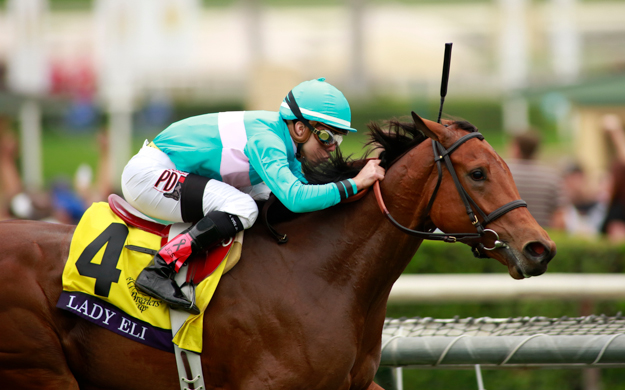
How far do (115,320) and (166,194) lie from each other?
587 mm

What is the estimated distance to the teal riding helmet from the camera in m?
2.95

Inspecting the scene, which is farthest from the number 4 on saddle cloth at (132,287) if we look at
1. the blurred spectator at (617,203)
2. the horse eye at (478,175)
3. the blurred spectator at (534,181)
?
the blurred spectator at (617,203)

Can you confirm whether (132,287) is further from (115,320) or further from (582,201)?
(582,201)

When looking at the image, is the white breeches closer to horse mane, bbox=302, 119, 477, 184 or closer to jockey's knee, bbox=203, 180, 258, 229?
jockey's knee, bbox=203, 180, 258, 229

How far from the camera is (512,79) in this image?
20.3 m

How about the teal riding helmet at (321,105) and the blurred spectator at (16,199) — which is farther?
the blurred spectator at (16,199)

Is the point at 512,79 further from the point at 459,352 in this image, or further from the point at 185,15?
the point at 459,352

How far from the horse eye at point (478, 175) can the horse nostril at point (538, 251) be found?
1.10 feet

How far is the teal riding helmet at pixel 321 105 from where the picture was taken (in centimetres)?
295

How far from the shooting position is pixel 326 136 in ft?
9.95

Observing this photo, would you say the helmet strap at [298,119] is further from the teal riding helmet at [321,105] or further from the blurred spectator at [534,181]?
the blurred spectator at [534,181]

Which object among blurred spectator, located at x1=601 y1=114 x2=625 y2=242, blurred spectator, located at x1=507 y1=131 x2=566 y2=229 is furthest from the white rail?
blurred spectator, located at x1=601 y1=114 x2=625 y2=242

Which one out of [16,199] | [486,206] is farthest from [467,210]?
[16,199]

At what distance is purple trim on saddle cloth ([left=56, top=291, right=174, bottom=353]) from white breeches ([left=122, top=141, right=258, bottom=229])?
0.46 meters
